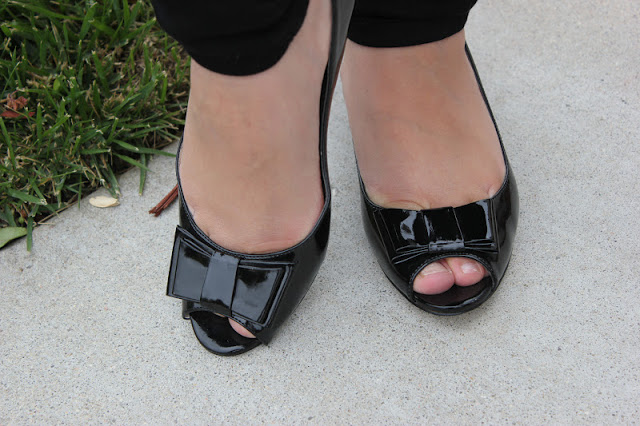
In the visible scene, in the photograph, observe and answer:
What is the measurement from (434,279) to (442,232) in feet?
0.28

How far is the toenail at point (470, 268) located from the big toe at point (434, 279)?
0.08ft

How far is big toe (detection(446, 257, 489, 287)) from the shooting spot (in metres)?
0.96

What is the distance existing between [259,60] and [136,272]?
0.58m

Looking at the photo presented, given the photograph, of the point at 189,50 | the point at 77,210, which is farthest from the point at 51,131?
the point at 189,50

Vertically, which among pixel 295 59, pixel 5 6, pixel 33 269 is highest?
pixel 295 59

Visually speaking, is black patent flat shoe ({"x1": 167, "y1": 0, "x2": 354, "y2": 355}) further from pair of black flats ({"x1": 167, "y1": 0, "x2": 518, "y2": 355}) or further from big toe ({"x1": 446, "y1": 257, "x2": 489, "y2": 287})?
big toe ({"x1": 446, "y1": 257, "x2": 489, "y2": 287})

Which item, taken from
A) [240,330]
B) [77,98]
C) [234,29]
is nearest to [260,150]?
[234,29]

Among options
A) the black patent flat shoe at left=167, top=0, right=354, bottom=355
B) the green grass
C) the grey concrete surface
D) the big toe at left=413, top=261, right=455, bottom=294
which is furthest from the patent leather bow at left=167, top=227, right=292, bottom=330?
the green grass

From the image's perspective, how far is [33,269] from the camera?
1.12 m

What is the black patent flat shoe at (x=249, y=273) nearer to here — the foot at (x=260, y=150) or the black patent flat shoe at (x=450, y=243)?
the foot at (x=260, y=150)

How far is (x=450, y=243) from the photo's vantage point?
965 mm

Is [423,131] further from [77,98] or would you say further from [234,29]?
[77,98]

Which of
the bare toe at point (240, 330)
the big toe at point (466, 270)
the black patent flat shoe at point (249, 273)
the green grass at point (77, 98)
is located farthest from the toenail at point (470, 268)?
the green grass at point (77, 98)

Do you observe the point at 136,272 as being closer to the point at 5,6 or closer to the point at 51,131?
the point at 51,131
